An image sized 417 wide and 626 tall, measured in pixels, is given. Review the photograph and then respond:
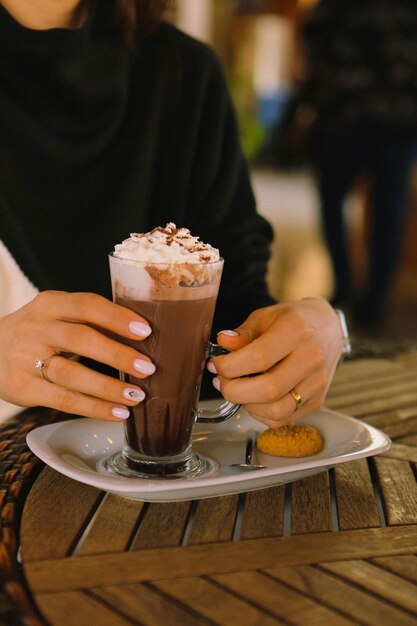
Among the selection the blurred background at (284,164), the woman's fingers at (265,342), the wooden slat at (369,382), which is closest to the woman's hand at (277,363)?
the woman's fingers at (265,342)

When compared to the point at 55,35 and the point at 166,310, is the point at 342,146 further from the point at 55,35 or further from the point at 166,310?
the point at 166,310

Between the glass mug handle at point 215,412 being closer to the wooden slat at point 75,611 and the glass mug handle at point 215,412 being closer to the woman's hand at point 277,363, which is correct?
the woman's hand at point 277,363

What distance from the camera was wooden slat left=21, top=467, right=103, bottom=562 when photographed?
0.66 m

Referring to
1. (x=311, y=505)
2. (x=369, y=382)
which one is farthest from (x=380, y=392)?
(x=311, y=505)

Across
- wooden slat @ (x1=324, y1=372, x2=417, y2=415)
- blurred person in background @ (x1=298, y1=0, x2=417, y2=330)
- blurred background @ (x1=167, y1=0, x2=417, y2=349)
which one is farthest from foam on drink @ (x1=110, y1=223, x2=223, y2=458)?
blurred person in background @ (x1=298, y1=0, x2=417, y2=330)

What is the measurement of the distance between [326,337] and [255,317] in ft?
Answer: 0.32

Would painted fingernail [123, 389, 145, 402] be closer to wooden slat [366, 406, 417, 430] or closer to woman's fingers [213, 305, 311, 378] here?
woman's fingers [213, 305, 311, 378]

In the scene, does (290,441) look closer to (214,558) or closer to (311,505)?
(311,505)

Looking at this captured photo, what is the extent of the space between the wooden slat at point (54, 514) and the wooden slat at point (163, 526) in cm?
6

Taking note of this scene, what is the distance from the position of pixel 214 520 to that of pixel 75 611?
191mm

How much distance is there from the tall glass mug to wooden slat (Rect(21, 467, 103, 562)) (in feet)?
0.24

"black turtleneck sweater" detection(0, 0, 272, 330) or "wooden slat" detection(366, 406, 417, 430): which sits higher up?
"black turtleneck sweater" detection(0, 0, 272, 330)

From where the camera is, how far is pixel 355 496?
31.2 inches

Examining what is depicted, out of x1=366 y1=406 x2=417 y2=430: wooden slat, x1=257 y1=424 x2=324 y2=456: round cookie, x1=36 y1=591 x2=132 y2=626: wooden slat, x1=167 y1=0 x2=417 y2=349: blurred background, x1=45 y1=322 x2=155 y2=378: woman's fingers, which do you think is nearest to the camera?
x1=36 y1=591 x2=132 y2=626: wooden slat
